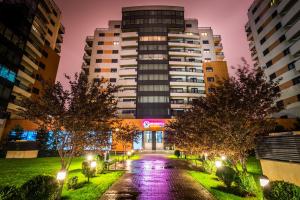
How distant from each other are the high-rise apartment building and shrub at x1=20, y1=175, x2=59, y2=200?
137ft

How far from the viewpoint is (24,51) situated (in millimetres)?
40344

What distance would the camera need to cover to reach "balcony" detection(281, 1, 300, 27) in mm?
33812

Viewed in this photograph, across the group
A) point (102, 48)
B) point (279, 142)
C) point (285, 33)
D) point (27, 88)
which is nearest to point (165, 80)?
point (102, 48)

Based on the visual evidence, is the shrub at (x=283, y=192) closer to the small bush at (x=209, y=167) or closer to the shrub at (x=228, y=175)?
the shrub at (x=228, y=175)

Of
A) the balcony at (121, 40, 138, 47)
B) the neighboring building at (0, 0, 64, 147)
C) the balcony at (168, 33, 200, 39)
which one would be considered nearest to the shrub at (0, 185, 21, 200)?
the neighboring building at (0, 0, 64, 147)

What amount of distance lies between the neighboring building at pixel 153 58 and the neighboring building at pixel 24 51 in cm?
1525

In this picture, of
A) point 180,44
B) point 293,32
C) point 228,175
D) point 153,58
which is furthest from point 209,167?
point 180,44

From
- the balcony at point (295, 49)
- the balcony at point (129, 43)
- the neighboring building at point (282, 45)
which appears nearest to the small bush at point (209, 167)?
the neighboring building at point (282, 45)

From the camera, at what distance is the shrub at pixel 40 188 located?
18.8ft

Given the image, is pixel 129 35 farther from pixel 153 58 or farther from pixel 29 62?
pixel 29 62

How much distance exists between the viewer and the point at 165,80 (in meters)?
56.0

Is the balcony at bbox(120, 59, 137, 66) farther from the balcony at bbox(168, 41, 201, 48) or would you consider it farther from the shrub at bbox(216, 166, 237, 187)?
the shrub at bbox(216, 166, 237, 187)

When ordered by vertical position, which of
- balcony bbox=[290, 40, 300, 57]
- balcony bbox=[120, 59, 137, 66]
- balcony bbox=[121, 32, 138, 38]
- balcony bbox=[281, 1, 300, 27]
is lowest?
balcony bbox=[290, 40, 300, 57]

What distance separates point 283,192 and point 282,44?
44263 millimetres
